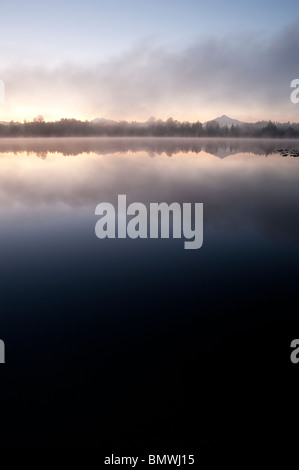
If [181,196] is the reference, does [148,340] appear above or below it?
below

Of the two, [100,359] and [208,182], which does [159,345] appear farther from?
[208,182]

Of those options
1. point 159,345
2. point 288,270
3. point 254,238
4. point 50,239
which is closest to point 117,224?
point 50,239

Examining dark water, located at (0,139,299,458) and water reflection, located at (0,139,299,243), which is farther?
water reflection, located at (0,139,299,243)

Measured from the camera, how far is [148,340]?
9266mm

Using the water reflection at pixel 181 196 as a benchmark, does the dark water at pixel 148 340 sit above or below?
below

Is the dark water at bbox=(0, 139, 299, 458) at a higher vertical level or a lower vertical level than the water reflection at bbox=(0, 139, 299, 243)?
lower

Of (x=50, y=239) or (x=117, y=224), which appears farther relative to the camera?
(x=117, y=224)

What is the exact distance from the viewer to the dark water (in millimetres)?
6559

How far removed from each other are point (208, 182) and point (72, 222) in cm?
2525

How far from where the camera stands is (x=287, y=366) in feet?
26.9

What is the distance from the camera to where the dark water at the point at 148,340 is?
6559 mm

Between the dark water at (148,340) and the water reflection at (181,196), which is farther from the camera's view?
the water reflection at (181,196)

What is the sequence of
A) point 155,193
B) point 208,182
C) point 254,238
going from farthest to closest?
1. point 208,182
2. point 155,193
3. point 254,238

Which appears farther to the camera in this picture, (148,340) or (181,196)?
(181,196)
